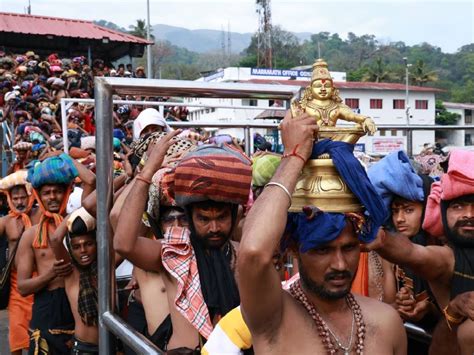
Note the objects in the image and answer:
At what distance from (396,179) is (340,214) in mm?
1176

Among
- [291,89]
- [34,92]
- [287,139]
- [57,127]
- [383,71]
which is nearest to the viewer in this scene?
[287,139]

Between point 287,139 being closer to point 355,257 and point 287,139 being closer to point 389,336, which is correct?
point 355,257

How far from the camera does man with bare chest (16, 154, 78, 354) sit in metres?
3.99

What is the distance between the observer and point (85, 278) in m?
3.78

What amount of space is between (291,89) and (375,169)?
0.62 metres

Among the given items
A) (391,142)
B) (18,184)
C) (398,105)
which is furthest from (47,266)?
(398,105)

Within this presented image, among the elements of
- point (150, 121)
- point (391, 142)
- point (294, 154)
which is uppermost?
point (150, 121)

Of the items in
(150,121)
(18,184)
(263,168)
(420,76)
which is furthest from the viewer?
(420,76)

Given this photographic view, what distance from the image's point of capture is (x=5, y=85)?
15.9 metres

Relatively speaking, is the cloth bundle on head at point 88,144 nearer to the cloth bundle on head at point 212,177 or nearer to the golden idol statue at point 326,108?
the cloth bundle on head at point 212,177

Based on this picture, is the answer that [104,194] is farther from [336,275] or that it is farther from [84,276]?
[84,276]

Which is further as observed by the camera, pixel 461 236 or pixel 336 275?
pixel 461 236

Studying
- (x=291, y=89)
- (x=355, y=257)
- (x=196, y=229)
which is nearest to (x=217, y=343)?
(x=355, y=257)

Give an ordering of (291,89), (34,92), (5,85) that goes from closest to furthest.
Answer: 1. (291,89)
2. (34,92)
3. (5,85)
